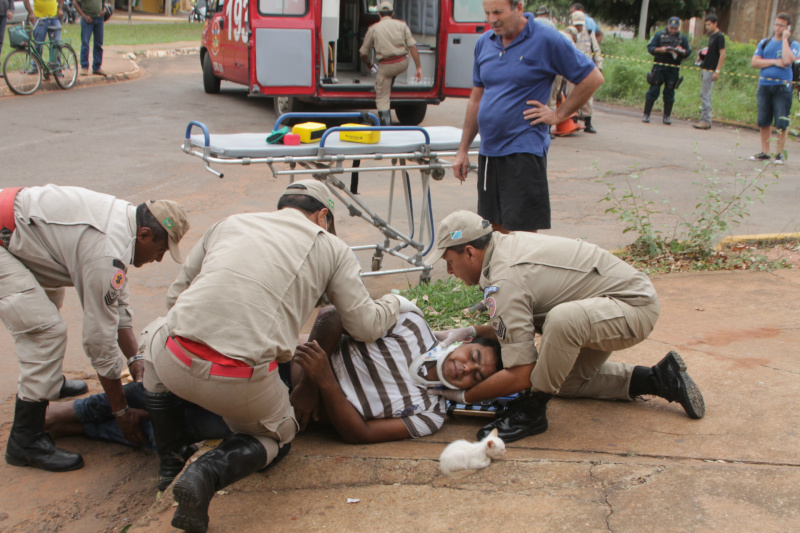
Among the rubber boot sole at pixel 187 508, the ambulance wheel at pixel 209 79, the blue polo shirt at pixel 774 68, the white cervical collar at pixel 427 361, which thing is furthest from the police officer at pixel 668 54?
the rubber boot sole at pixel 187 508

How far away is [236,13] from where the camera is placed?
34.5 feet

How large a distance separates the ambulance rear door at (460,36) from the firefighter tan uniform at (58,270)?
782 cm

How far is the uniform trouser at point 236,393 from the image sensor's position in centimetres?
261

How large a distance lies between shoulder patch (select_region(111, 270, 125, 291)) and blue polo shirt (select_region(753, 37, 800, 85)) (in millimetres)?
8939

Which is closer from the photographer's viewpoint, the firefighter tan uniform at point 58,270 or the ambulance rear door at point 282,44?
the firefighter tan uniform at point 58,270

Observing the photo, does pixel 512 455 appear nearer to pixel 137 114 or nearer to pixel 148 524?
pixel 148 524

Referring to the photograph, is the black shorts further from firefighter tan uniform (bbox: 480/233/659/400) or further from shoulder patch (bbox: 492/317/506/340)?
shoulder patch (bbox: 492/317/506/340)

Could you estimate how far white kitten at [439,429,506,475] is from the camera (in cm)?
288

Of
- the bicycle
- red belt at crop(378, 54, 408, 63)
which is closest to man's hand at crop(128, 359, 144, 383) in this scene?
red belt at crop(378, 54, 408, 63)

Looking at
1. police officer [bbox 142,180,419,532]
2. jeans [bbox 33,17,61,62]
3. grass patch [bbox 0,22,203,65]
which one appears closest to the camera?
police officer [bbox 142,180,419,532]

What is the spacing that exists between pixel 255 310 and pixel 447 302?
2.34 m

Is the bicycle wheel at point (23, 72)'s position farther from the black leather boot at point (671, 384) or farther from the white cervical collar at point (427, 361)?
the black leather boot at point (671, 384)

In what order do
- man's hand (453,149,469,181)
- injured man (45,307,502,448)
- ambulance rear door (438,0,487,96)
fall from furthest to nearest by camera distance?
ambulance rear door (438,0,487,96), man's hand (453,149,469,181), injured man (45,307,502,448)

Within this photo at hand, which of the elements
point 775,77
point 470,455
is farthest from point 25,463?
point 775,77
